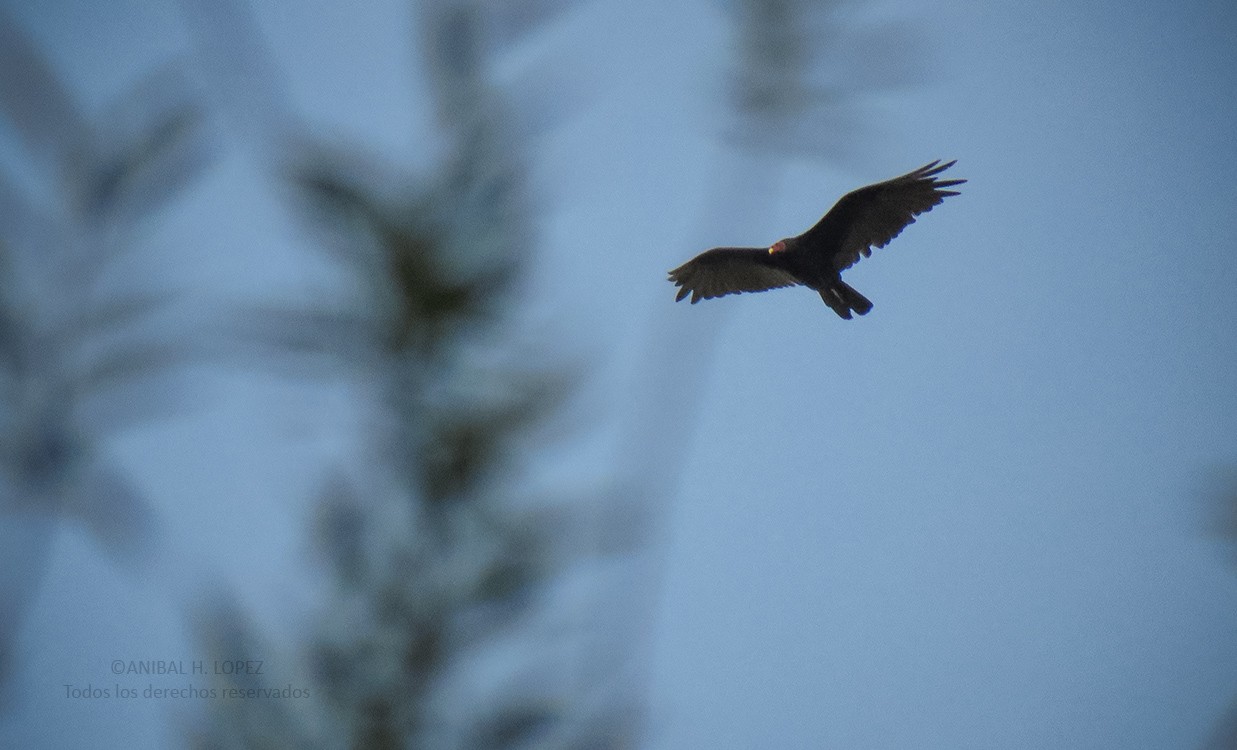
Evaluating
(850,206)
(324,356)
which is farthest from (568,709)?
(850,206)

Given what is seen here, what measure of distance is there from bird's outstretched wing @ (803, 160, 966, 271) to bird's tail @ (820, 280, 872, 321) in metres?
0.22

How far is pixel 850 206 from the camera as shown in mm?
6766

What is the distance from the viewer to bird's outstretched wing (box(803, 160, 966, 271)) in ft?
22.0

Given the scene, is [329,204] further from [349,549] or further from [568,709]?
[568,709]

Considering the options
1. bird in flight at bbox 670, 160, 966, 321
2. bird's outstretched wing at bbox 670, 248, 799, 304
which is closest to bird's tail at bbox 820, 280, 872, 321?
bird in flight at bbox 670, 160, 966, 321

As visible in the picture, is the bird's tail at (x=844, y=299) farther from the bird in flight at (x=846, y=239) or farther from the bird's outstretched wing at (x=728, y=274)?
the bird's outstretched wing at (x=728, y=274)

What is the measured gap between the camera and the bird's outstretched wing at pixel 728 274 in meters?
7.14

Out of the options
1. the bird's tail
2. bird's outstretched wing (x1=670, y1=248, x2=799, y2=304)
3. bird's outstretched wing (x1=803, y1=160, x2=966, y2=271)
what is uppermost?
bird's outstretched wing (x1=670, y1=248, x2=799, y2=304)

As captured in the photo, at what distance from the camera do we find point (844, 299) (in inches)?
267

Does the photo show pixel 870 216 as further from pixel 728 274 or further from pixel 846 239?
pixel 728 274

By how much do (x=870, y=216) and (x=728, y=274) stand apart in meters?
1.10

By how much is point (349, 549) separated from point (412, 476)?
0.16 meters

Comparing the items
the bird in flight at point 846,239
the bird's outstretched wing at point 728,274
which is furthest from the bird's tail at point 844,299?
the bird's outstretched wing at point 728,274

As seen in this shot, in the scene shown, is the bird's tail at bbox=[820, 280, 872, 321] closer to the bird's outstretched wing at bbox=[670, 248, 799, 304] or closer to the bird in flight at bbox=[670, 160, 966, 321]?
the bird in flight at bbox=[670, 160, 966, 321]
